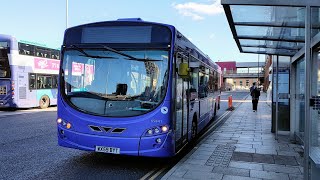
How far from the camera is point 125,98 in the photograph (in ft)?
20.9

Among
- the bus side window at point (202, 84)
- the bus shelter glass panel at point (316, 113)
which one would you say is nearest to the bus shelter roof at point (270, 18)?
the bus shelter glass panel at point (316, 113)

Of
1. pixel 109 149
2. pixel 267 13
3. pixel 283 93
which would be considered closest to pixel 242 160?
pixel 109 149

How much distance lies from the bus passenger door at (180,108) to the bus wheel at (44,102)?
15617 millimetres

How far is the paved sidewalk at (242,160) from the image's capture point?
5926mm

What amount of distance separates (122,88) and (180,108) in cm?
137

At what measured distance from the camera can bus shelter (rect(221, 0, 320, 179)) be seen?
4609mm

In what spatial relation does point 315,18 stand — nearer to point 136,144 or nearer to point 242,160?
point 242,160

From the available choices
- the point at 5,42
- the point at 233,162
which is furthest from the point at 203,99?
the point at 5,42

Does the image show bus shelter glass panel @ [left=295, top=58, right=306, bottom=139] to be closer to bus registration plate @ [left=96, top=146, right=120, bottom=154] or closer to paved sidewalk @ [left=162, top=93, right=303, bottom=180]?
paved sidewalk @ [left=162, top=93, right=303, bottom=180]

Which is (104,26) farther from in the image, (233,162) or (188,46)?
(233,162)

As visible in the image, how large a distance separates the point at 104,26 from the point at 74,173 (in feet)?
9.44

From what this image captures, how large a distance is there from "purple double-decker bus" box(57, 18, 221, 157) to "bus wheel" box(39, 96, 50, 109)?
51.0 ft

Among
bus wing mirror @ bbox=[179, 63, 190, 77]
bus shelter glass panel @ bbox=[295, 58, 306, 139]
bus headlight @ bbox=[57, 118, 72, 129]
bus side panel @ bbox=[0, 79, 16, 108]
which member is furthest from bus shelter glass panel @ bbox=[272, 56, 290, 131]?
bus side panel @ bbox=[0, 79, 16, 108]

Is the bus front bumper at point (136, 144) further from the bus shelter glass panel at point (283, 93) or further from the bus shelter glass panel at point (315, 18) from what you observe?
the bus shelter glass panel at point (283, 93)
